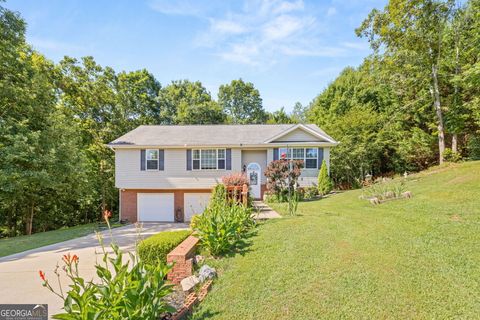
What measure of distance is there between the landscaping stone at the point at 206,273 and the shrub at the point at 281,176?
845 centimetres

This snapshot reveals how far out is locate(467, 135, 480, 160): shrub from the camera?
18047 mm

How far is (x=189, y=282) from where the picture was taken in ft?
14.7

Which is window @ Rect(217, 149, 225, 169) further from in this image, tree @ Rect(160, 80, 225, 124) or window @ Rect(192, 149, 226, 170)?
tree @ Rect(160, 80, 225, 124)

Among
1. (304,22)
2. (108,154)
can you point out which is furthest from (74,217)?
(304,22)

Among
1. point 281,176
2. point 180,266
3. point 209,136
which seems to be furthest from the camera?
point 209,136

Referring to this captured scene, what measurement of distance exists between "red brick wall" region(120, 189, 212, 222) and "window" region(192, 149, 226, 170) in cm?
149

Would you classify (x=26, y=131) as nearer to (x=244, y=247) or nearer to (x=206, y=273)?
(x=244, y=247)

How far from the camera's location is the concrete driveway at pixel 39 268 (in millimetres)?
4742

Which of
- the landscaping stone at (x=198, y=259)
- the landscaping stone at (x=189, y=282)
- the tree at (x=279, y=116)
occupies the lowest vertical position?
the landscaping stone at (x=189, y=282)

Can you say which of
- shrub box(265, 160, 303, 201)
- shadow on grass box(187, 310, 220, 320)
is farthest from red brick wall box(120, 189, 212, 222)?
shadow on grass box(187, 310, 220, 320)

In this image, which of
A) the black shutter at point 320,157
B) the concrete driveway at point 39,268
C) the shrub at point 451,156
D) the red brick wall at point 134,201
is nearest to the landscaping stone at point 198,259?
the concrete driveway at point 39,268

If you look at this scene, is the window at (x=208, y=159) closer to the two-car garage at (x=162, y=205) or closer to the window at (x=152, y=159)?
the two-car garage at (x=162, y=205)

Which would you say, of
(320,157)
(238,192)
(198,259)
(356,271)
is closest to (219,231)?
(198,259)

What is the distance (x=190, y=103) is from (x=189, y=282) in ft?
93.2
